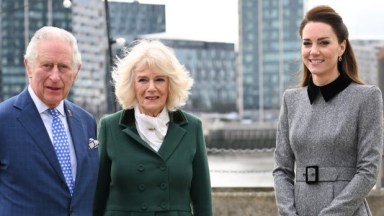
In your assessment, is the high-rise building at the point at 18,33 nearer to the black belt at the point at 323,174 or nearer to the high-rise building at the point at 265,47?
the high-rise building at the point at 265,47

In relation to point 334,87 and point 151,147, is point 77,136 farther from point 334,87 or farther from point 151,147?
point 334,87

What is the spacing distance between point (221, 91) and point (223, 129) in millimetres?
38647

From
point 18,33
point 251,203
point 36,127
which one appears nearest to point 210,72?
point 18,33

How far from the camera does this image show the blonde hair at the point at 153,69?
356 cm

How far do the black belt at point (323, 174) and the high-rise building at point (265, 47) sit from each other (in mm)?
104892

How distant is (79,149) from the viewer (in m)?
3.27

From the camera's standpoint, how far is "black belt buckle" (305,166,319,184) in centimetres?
329

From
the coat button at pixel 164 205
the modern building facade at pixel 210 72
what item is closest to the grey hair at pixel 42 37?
the coat button at pixel 164 205

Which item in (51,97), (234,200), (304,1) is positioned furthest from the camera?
(304,1)

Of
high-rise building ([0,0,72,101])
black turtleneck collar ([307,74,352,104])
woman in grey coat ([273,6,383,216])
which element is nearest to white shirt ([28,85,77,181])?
woman in grey coat ([273,6,383,216])

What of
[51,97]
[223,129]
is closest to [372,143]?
[51,97]

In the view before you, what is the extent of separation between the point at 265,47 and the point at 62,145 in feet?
370

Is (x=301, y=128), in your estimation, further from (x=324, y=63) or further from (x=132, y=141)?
(x=132, y=141)

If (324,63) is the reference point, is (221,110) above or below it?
below
